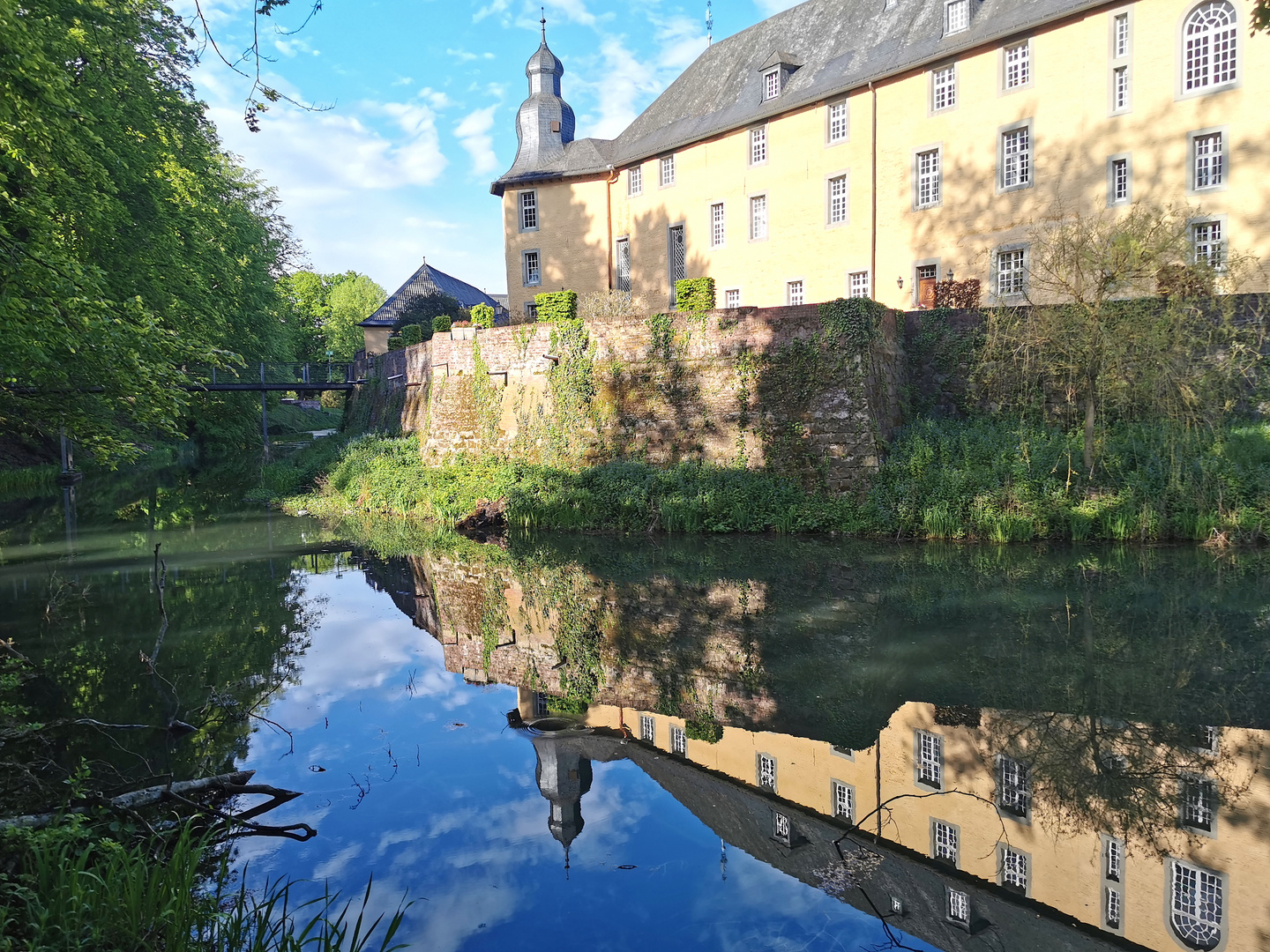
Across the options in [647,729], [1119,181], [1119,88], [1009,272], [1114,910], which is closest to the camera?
[1114,910]

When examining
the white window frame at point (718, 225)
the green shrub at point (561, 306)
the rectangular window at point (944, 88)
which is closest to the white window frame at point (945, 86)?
the rectangular window at point (944, 88)

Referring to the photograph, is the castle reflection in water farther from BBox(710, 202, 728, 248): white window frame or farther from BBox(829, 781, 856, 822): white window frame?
BBox(710, 202, 728, 248): white window frame

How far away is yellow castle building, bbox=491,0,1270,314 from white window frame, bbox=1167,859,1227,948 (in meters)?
14.1

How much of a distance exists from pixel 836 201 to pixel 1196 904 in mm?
23294

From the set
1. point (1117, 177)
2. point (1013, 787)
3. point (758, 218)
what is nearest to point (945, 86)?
point (1117, 177)

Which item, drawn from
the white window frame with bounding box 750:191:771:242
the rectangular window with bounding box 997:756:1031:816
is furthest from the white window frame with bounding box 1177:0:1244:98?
the rectangular window with bounding box 997:756:1031:816

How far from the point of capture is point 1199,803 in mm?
5176

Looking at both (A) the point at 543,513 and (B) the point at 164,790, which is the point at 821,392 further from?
(B) the point at 164,790

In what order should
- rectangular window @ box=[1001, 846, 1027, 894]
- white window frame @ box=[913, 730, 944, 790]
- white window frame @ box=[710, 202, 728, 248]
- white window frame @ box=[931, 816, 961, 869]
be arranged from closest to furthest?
1. rectangular window @ box=[1001, 846, 1027, 894]
2. white window frame @ box=[931, 816, 961, 869]
3. white window frame @ box=[913, 730, 944, 790]
4. white window frame @ box=[710, 202, 728, 248]

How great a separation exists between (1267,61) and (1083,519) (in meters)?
11.5

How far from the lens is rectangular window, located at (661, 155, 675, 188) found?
96.8 feet

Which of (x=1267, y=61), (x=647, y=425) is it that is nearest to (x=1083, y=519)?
(x=647, y=425)

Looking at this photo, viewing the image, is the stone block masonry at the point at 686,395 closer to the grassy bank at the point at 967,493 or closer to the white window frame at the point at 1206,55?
the grassy bank at the point at 967,493

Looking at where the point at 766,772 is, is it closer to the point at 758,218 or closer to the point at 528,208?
the point at 758,218
